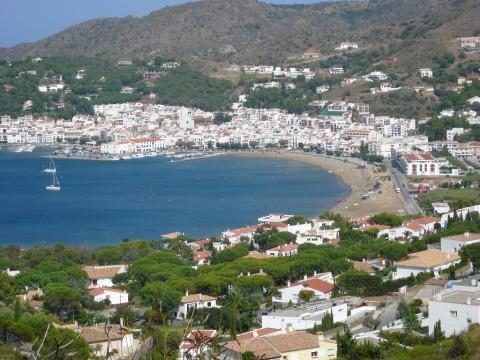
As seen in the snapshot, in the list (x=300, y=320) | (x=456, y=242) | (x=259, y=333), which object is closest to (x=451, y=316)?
(x=259, y=333)

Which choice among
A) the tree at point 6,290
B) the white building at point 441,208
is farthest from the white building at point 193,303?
the white building at point 441,208

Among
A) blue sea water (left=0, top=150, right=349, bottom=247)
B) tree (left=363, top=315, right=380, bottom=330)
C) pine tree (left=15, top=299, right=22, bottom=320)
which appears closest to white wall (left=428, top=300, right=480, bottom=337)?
tree (left=363, top=315, right=380, bottom=330)

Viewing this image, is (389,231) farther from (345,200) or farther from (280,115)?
(280,115)

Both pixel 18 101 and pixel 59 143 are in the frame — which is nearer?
pixel 59 143

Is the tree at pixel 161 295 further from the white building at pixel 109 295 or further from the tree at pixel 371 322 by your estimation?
the tree at pixel 371 322

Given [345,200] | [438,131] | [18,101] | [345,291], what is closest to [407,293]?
[345,291]

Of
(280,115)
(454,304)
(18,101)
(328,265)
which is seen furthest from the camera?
(18,101)
